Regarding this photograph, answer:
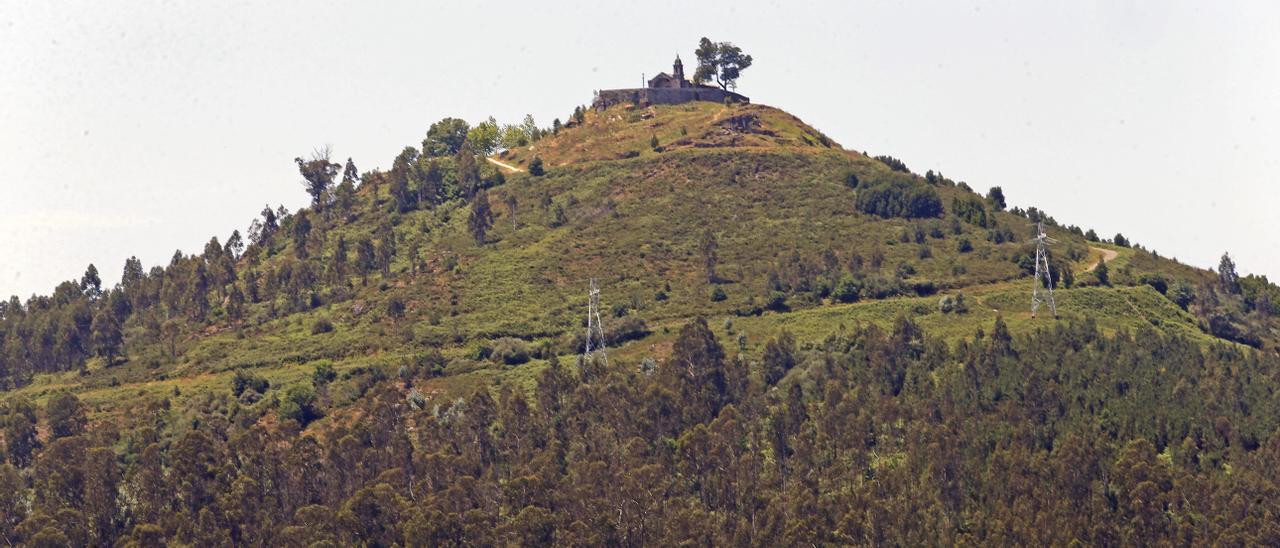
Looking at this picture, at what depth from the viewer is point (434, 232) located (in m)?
187

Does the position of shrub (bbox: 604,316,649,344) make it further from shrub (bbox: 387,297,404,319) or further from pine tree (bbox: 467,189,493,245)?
pine tree (bbox: 467,189,493,245)

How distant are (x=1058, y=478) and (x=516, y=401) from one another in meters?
38.8

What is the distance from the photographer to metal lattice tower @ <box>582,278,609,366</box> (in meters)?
143

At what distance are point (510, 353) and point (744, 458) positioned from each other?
36812 millimetres

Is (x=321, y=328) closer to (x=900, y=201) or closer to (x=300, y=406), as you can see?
(x=300, y=406)

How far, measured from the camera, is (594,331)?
15312 cm

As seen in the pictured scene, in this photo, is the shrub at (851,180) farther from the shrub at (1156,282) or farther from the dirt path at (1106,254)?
the shrub at (1156,282)

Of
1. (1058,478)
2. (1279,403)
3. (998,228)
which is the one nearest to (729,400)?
(1058,478)

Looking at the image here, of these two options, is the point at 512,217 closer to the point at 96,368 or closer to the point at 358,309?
the point at 358,309

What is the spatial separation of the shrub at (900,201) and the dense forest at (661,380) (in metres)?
0.31

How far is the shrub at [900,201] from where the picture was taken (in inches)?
7151

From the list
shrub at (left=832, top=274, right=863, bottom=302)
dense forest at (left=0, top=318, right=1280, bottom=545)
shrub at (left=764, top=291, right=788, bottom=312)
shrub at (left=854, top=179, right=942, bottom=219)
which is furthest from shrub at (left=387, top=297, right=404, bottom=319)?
shrub at (left=854, top=179, right=942, bottom=219)

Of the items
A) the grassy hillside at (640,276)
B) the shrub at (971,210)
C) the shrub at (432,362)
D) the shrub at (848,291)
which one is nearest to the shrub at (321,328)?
the grassy hillside at (640,276)

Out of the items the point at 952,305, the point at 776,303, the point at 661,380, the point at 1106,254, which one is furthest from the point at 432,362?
the point at 1106,254
